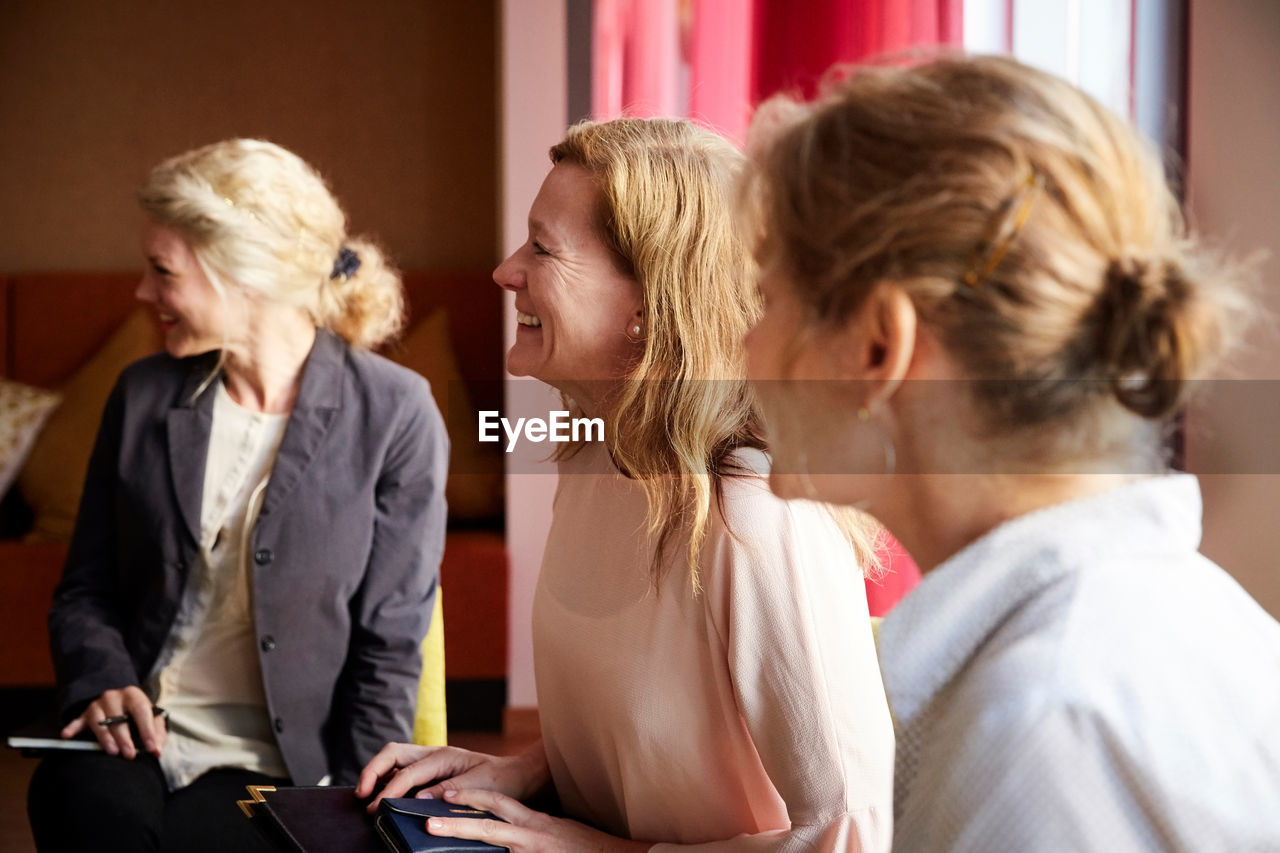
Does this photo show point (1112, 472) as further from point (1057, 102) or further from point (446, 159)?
point (446, 159)

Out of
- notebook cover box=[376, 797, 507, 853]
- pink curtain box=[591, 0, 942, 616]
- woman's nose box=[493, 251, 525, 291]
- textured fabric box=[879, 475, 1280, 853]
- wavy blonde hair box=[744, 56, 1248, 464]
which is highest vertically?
pink curtain box=[591, 0, 942, 616]

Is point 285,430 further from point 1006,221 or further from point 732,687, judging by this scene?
point 1006,221

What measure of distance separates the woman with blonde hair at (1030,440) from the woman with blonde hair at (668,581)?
11.9 inches

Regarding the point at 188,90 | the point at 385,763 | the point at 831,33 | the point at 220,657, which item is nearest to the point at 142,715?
the point at 220,657

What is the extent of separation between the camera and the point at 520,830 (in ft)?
3.66

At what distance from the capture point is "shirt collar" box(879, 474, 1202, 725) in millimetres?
667

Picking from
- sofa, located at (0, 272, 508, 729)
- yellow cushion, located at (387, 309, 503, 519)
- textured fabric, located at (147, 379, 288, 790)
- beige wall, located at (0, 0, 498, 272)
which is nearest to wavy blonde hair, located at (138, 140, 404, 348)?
textured fabric, located at (147, 379, 288, 790)

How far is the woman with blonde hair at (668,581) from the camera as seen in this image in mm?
1024

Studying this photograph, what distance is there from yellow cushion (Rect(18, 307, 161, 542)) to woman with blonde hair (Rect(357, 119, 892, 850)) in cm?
281

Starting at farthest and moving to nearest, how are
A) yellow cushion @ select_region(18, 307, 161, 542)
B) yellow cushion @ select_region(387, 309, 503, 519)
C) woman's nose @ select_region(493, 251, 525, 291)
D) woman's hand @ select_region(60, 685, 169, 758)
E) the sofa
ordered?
yellow cushion @ select_region(387, 309, 503, 519) < yellow cushion @ select_region(18, 307, 161, 542) < the sofa < woman's hand @ select_region(60, 685, 169, 758) < woman's nose @ select_region(493, 251, 525, 291)

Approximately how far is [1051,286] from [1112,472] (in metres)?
0.13

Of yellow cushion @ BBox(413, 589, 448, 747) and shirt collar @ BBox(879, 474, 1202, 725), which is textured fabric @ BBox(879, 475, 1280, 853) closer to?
shirt collar @ BBox(879, 474, 1202, 725)

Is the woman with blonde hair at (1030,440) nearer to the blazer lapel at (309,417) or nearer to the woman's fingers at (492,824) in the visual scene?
Answer: the woman's fingers at (492,824)

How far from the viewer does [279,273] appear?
194 centimetres
